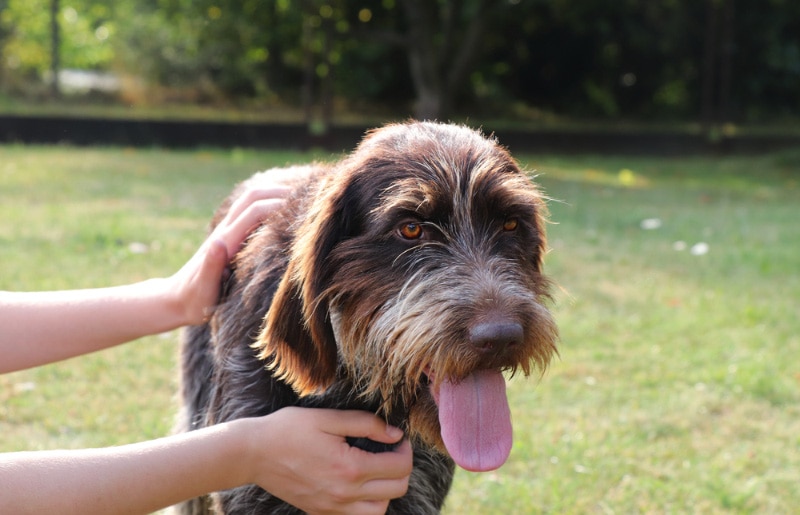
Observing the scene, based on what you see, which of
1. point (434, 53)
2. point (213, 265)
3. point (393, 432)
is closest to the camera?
point (393, 432)

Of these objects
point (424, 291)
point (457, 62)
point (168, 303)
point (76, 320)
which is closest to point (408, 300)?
point (424, 291)

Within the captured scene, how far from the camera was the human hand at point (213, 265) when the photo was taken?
3.27 metres

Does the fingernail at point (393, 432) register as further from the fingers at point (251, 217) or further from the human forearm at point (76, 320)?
the human forearm at point (76, 320)

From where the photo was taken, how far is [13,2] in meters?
20.9

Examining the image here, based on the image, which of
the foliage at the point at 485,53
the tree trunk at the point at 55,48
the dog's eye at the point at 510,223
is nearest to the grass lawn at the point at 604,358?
the dog's eye at the point at 510,223

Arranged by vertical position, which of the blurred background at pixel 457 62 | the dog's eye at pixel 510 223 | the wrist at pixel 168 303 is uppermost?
the dog's eye at pixel 510 223

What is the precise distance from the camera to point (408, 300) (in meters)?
2.52

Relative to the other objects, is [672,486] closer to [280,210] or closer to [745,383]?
[745,383]

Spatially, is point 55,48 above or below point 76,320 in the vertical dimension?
below

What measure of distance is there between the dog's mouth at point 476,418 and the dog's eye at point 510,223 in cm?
46

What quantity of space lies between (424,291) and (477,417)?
0.38m

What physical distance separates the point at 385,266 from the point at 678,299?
5.12 m

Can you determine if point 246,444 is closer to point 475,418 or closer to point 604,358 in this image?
point 475,418

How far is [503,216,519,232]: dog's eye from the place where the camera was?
2742 mm
